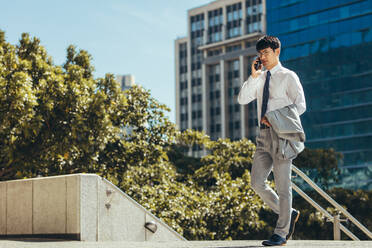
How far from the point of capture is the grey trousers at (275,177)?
5.27m

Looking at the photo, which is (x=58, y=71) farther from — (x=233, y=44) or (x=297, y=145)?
(x=233, y=44)

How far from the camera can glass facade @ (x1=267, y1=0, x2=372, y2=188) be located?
151 ft

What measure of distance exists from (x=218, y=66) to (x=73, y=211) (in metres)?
88.9

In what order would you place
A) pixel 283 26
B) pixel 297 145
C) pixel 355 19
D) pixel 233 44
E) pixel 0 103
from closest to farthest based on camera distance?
1. pixel 297 145
2. pixel 0 103
3. pixel 355 19
4. pixel 283 26
5. pixel 233 44

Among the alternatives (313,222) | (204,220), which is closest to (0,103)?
(204,220)

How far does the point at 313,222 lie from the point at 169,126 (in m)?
11.3

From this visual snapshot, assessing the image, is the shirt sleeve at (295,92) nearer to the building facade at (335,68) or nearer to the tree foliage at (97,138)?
the tree foliage at (97,138)

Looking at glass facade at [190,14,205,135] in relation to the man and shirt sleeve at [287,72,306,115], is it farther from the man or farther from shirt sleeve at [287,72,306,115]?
shirt sleeve at [287,72,306,115]

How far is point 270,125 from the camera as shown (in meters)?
5.30

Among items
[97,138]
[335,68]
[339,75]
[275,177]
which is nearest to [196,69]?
[335,68]

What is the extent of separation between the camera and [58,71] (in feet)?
A: 54.9

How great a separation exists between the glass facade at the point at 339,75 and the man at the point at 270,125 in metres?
40.4

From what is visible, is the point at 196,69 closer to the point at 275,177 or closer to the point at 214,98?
the point at 214,98

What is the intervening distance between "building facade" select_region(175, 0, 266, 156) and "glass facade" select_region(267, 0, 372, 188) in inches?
1464
